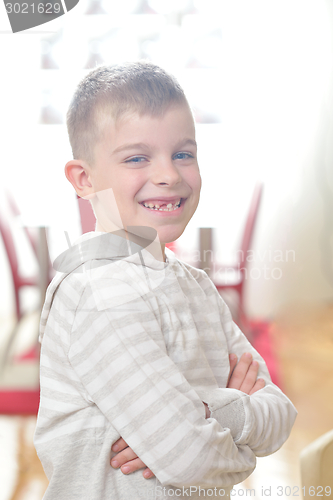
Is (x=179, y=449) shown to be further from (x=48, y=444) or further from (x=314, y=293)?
(x=314, y=293)

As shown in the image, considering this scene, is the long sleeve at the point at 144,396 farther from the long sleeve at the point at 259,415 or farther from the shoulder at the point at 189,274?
the shoulder at the point at 189,274

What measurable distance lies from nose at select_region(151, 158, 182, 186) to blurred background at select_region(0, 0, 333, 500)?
1.03 m

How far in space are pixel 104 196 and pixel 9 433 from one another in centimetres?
123

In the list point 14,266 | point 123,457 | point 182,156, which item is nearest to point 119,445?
point 123,457

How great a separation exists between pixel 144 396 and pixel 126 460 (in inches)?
3.4

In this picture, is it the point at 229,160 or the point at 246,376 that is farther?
the point at 229,160

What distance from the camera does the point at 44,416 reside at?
1.63ft

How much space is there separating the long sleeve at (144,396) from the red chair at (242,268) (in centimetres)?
133

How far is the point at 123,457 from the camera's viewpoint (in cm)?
48

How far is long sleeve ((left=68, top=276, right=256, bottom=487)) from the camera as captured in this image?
44 centimetres

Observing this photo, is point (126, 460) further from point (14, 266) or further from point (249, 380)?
point (14, 266)

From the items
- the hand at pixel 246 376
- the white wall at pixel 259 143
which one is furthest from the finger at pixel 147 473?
the white wall at pixel 259 143

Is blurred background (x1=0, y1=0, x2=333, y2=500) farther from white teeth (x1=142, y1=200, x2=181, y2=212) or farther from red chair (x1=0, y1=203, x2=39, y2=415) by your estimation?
white teeth (x1=142, y1=200, x2=181, y2=212)

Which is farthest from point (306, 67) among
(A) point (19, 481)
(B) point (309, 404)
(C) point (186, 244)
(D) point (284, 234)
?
(A) point (19, 481)
